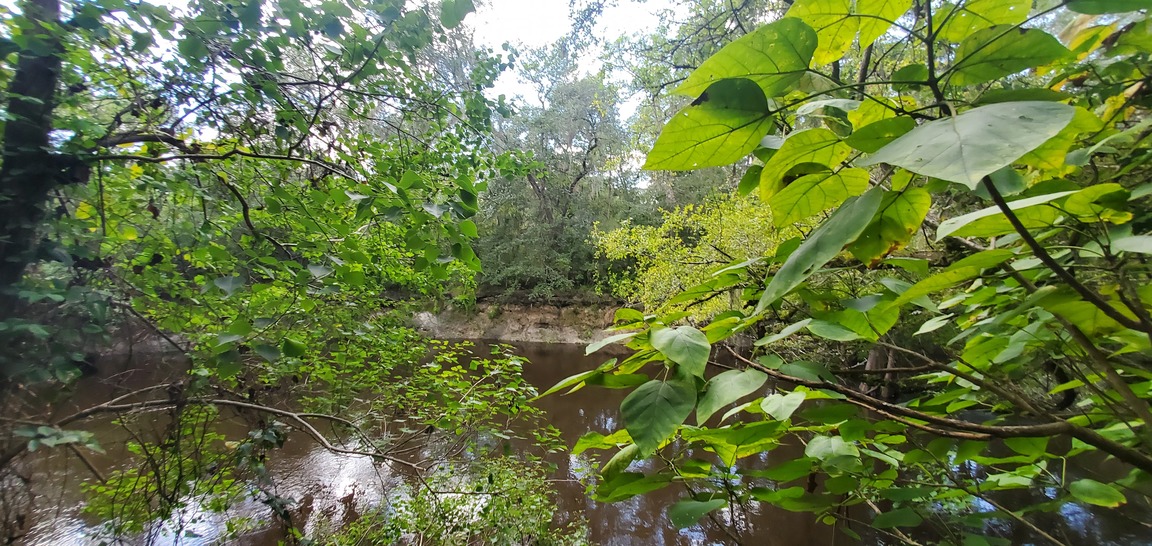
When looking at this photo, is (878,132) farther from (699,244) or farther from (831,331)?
(699,244)

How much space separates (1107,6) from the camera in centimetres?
31

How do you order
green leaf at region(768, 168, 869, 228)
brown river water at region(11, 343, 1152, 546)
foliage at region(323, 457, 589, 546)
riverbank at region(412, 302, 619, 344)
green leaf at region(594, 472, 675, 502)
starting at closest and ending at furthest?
green leaf at region(768, 168, 869, 228)
green leaf at region(594, 472, 675, 502)
foliage at region(323, 457, 589, 546)
brown river water at region(11, 343, 1152, 546)
riverbank at region(412, 302, 619, 344)

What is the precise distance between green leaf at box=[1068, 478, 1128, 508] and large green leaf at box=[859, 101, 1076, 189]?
2.72ft

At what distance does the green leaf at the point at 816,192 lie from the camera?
437 millimetres

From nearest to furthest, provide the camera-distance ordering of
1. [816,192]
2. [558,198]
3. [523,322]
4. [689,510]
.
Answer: [816,192] < [689,510] < [523,322] < [558,198]

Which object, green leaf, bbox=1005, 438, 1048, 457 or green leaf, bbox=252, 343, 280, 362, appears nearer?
green leaf, bbox=1005, 438, 1048, 457

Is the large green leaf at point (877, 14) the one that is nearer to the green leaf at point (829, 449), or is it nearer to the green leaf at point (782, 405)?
the green leaf at point (782, 405)

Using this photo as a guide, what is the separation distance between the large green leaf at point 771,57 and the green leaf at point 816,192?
0.09 meters

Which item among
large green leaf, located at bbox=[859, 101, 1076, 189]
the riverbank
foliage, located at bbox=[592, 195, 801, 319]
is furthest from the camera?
the riverbank

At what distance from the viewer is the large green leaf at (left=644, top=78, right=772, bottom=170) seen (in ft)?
1.21

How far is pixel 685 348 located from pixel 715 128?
20cm

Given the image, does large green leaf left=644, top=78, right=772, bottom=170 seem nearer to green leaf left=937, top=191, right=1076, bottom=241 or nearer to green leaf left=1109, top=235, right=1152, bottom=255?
green leaf left=937, top=191, right=1076, bottom=241

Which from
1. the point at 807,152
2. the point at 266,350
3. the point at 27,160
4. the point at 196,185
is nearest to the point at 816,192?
the point at 807,152

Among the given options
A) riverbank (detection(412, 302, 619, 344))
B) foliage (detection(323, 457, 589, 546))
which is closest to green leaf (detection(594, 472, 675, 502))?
foliage (detection(323, 457, 589, 546))
